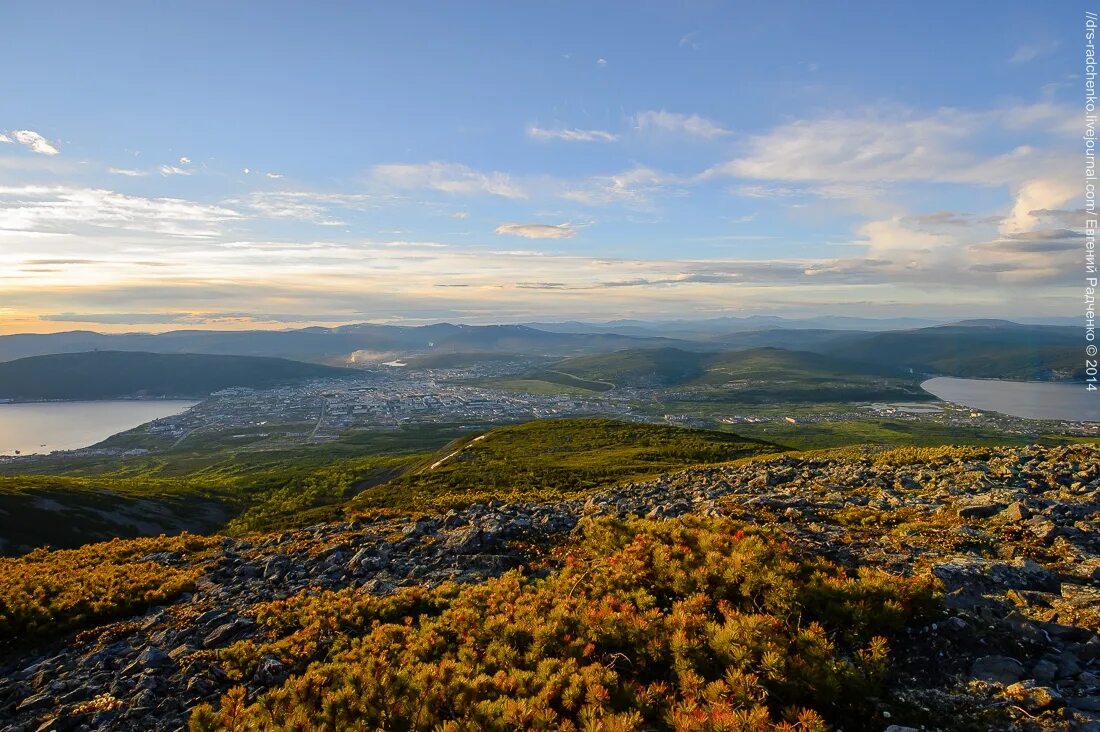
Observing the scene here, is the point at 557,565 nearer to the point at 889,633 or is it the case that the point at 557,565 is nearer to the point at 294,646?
the point at 294,646

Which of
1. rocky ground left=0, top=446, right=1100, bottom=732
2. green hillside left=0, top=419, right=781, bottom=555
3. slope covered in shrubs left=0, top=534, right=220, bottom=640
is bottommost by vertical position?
green hillside left=0, top=419, right=781, bottom=555

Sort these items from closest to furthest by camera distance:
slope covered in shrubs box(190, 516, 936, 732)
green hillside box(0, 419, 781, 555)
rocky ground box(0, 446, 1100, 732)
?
slope covered in shrubs box(190, 516, 936, 732)
rocky ground box(0, 446, 1100, 732)
green hillside box(0, 419, 781, 555)

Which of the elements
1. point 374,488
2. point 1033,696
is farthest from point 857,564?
point 374,488

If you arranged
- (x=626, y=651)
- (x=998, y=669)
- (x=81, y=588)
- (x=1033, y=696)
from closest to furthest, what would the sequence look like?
(x=1033, y=696)
(x=998, y=669)
(x=626, y=651)
(x=81, y=588)

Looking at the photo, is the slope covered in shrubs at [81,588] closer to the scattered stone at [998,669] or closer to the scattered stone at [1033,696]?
the scattered stone at [998,669]

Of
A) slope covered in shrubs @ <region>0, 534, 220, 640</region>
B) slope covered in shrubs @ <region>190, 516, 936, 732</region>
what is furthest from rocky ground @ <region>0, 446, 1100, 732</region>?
slope covered in shrubs @ <region>190, 516, 936, 732</region>

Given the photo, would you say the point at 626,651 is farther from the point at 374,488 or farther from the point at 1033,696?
the point at 374,488

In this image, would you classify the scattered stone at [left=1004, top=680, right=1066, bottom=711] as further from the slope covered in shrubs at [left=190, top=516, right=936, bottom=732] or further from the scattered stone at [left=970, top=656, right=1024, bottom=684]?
the slope covered in shrubs at [left=190, top=516, right=936, bottom=732]

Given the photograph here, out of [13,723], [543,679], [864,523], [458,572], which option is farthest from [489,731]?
[864,523]
